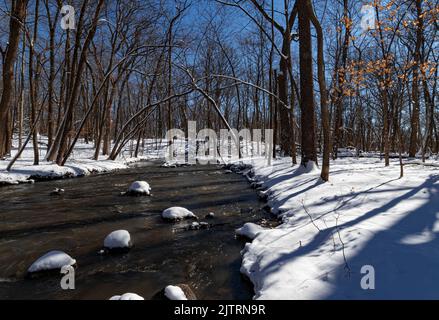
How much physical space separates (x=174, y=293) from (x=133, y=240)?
238 centimetres

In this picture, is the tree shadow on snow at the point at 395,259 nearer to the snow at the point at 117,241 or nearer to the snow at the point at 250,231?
the snow at the point at 250,231

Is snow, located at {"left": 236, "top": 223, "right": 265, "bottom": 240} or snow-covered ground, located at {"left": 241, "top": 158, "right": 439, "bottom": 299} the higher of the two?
snow-covered ground, located at {"left": 241, "top": 158, "right": 439, "bottom": 299}

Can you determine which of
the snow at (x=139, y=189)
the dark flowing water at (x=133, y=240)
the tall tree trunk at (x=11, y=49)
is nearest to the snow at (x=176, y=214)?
the dark flowing water at (x=133, y=240)

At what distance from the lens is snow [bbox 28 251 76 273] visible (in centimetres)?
393

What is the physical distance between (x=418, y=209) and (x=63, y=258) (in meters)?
5.55

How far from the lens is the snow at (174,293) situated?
3111 mm

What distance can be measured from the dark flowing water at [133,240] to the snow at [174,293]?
36 centimetres

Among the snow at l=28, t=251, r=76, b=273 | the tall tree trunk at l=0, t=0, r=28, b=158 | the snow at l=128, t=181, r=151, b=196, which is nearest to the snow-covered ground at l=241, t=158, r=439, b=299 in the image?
the snow at l=28, t=251, r=76, b=273

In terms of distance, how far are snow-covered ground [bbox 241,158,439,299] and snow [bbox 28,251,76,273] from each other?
8.30ft

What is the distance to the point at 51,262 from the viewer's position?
4.00 m

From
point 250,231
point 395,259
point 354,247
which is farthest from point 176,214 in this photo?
point 395,259

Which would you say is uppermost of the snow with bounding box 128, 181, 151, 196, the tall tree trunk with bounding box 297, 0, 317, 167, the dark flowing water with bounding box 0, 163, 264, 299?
the tall tree trunk with bounding box 297, 0, 317, 167

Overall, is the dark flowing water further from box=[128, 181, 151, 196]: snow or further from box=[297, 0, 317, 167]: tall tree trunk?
box=[297, 0, 317, 167]: tall tree trunk
